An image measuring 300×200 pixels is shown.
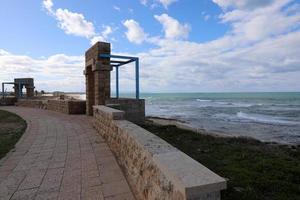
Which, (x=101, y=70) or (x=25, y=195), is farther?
(x=101, y=70)

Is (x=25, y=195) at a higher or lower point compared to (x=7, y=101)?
lower

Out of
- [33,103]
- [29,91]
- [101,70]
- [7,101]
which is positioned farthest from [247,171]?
[29,91]

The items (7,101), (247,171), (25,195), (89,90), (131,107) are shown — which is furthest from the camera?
(7,101)

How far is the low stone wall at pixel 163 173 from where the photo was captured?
1.76 metres

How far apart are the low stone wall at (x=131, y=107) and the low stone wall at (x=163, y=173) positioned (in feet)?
21.5

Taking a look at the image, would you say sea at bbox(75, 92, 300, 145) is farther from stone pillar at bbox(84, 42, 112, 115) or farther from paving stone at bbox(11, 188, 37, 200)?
paving stone at bbox(11, 188, 37, 200)

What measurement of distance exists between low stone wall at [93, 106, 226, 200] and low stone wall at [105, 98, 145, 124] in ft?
21.5

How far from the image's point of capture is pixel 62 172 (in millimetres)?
4469

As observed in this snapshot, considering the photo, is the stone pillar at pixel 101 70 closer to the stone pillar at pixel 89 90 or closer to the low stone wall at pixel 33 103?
the stone pillar at pixel 89 90

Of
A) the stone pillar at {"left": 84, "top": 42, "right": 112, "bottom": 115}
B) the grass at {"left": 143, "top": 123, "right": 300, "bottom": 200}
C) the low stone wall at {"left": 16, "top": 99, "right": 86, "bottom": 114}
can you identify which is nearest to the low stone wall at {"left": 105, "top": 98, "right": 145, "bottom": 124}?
the stone pillar at {"left": 84, "top": 42, "right": 112, "bottom": 115}

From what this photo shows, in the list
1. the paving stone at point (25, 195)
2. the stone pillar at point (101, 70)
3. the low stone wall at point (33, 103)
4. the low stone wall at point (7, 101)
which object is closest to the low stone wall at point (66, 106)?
the low stone wall at point (33, 103)

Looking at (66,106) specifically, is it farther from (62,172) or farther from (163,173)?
(163,173)

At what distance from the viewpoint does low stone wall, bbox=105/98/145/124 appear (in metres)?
10.5

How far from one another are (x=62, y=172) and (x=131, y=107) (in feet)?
20.8
